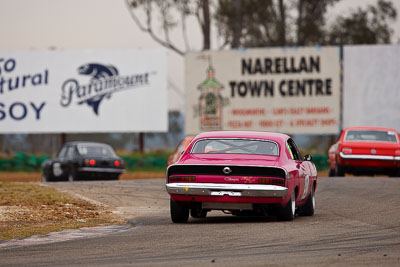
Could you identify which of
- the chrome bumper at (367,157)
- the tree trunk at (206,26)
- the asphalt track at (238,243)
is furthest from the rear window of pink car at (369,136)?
the tree trunk at (206,26)

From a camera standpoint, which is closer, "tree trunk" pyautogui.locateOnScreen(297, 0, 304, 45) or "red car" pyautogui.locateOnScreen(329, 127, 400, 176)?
"red car" pyautogui.locateOnScreen(329, 127, 400, 176)

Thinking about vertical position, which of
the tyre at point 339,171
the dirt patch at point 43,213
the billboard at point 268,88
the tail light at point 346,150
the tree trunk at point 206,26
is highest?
the tree trunk at point 206,26

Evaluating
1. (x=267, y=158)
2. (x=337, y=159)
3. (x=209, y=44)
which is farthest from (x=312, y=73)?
(x=267, y=158)

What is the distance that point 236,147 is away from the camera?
46.8ft

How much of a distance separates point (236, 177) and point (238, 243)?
7.78 ft

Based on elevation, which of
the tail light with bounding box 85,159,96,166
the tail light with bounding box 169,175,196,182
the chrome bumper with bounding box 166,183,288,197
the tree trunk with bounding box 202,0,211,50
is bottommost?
the tail light with bounding box 85,159,96,166

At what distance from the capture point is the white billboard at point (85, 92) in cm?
4681

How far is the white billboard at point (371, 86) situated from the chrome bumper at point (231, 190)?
32348 mm

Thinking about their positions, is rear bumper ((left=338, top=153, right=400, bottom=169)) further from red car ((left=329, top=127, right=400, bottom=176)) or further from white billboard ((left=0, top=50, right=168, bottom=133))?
white billboard ((left=0, top=50, right=168, bottom=133))

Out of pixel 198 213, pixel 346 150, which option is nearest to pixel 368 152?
pixel 346 150

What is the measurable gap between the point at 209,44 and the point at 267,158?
4157 cm

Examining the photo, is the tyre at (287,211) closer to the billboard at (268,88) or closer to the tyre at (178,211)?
the tyre at (178,211)

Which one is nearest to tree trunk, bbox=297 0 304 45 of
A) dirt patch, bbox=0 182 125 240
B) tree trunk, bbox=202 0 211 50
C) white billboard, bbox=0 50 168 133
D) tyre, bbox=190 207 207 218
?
tree trunk, bbox=202 0 211 50

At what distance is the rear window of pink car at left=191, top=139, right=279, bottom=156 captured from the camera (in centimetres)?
1417
